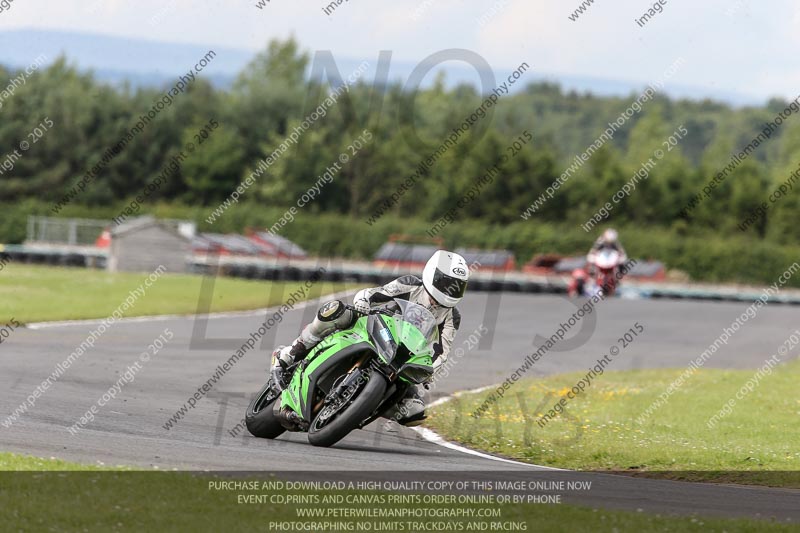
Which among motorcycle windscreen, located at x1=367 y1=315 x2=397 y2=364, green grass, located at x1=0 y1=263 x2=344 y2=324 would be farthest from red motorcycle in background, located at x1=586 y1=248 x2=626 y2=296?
motorcycle windscreen, located at x1=367 y1=315 x2=397 y2=364

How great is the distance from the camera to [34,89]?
249ft

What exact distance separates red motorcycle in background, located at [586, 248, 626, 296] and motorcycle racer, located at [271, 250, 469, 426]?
26794 millimetres

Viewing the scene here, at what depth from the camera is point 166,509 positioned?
7.31 m

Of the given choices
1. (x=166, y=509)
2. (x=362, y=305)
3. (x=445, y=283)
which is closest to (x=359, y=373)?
(x=362, y=305)

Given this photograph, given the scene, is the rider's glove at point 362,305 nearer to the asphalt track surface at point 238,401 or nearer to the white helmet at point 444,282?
the white helmet at point 444,282

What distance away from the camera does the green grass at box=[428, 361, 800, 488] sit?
38.6 feet

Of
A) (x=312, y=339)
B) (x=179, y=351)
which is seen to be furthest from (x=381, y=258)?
(x=312, y=339)

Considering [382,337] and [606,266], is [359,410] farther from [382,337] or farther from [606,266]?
[606,266]

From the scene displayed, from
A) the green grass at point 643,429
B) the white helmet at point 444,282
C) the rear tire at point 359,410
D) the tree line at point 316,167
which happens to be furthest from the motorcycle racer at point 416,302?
the tree line at point 316,167

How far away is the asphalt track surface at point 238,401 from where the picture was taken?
9320mm

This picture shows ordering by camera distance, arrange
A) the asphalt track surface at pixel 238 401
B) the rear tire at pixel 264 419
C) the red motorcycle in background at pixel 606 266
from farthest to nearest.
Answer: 1. the red motorcycle in background at pixel 606 266
2. the rear tire at pixel 264 419
3. the asphalt track surface at pixel 238 401

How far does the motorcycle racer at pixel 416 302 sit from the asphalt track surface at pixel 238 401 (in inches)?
20.4

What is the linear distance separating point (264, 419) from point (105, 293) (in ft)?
72.6

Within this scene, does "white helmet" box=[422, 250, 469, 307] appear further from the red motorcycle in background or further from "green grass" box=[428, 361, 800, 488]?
the red motorcycle in background
